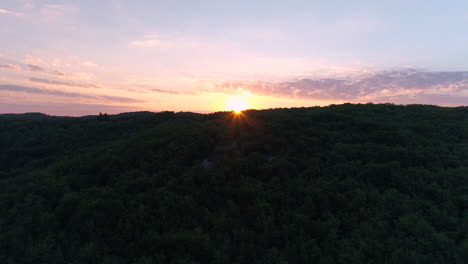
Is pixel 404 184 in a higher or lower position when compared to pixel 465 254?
higher

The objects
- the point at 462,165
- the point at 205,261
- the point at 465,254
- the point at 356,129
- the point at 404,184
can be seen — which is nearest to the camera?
the point at 465,254

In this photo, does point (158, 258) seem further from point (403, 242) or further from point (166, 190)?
point (403, 242)

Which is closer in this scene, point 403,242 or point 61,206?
point 403,242

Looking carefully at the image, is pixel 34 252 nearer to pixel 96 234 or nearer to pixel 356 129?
pixel 96 234

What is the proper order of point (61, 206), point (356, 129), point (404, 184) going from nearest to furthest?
point (61, 206), point (404, 184), point (356, 129)

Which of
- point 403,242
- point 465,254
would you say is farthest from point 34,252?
point 465,254

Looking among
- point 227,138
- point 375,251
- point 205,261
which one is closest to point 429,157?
point 375,251

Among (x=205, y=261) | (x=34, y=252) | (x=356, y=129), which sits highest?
(x=356, y=129)
